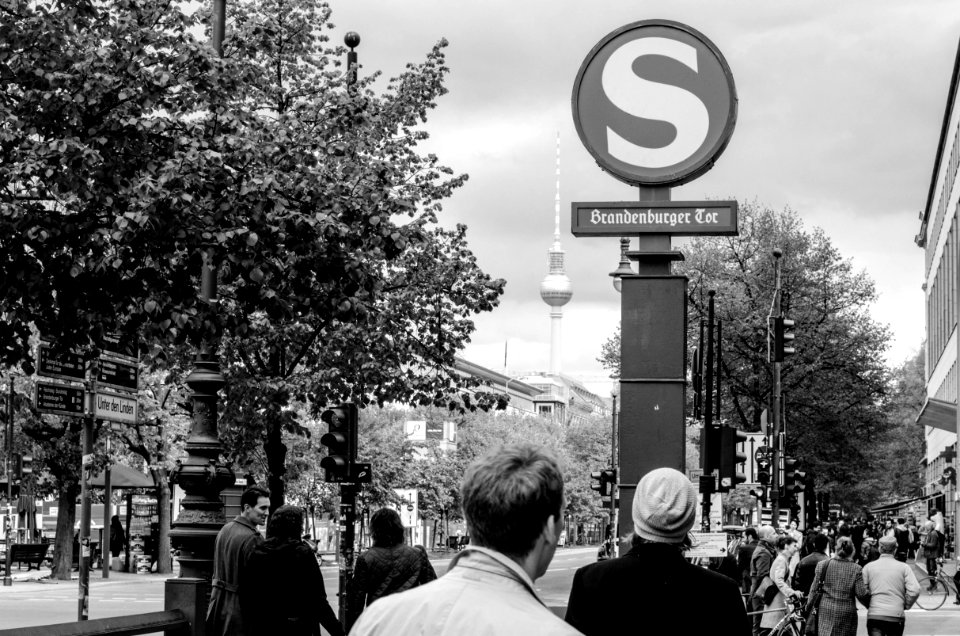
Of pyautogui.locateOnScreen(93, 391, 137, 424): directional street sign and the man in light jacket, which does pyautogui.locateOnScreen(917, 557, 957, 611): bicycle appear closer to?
the man in light jacket

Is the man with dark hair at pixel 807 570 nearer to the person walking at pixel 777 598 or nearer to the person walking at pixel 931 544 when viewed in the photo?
the person walking at pixel 777 598

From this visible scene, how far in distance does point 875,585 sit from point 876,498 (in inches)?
3088

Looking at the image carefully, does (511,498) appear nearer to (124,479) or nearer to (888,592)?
(888,592)

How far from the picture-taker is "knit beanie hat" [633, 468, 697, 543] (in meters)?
4.96

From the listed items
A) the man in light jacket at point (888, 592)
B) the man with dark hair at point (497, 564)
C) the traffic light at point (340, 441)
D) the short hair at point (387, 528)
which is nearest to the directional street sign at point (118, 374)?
Answer: the short hair at point (387, 528)

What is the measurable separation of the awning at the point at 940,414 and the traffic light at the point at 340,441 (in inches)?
1723

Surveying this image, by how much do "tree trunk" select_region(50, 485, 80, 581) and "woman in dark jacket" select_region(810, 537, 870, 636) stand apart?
2780cm

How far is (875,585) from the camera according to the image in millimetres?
14289

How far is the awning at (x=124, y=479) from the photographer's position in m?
39.7

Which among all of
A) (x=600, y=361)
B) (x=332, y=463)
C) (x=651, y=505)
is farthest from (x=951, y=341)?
(x=651, y=505)

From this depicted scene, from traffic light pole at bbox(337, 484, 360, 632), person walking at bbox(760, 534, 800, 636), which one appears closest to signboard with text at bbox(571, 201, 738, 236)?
person walking at bbox(760, 534, 800, 636)

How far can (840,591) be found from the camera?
1387 centimetres

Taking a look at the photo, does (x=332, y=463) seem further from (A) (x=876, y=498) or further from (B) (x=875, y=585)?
(A) (x=876, y=498)

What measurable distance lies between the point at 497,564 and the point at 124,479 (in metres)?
39.4
